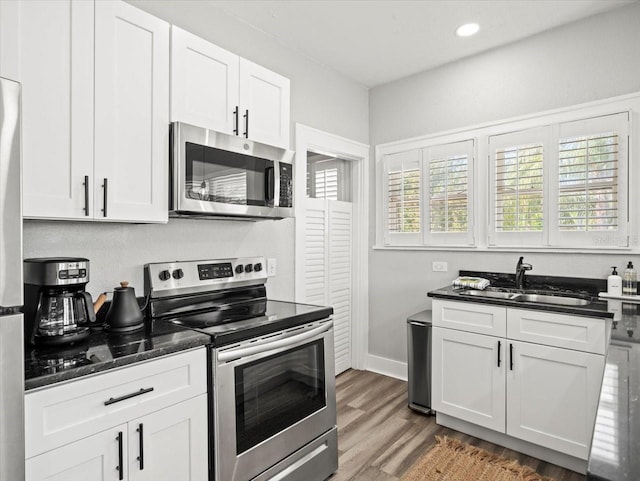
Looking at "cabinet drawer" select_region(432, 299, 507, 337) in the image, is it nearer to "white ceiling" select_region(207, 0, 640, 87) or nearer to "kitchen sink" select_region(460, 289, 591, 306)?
Answer: "kitchen sink" select_region(460, 289, 591, 306)

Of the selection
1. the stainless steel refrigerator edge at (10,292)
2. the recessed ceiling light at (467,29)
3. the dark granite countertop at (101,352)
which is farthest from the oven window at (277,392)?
the recessed ceiling light at (467,29)

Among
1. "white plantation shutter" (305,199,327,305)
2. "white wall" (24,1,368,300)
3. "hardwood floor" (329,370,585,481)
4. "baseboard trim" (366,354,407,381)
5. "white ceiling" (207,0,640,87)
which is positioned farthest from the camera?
"baseboard trim" (366,354,407,381)

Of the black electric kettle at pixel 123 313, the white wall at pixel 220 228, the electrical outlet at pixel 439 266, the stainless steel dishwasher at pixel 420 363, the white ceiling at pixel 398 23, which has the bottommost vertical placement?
the stainless steel dishwasher at pixel 420 363

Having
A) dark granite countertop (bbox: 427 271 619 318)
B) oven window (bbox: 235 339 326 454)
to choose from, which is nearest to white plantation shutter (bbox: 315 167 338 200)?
dark granite countertop (bbox: 427 271 619 318)

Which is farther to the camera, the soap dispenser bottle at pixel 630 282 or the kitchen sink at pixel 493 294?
the kitchen sink at pixel 493 294

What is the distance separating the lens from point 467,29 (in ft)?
8.83

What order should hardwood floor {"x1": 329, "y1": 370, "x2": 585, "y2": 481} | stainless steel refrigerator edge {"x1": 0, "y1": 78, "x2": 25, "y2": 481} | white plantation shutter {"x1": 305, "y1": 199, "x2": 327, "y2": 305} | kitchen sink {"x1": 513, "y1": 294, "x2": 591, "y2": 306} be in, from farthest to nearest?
white plantation shutter {"x1": 305, "y1": 199, "x2": 327, "y2": 305} < kitchen sink {"x1": 513, "y1": 294, "x2": 591, "y2": 306} < hardwood floor {"x1": 329, "y1": 370, "x2": 585, "y2": 481} < stainless steel refrigerator edge {"x1": 0, "y1": 78, "x2": 25, "y2": 481}

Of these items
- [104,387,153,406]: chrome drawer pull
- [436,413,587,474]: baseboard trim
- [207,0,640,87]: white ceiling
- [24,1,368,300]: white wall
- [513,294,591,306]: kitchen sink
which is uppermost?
[207,0,640,87]: white ceiling

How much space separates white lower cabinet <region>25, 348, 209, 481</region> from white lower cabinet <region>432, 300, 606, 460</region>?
1.72 meters

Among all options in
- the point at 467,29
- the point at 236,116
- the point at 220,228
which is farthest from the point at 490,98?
the point at 220,228

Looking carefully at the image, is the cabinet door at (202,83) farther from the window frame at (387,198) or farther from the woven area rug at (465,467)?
the woven area rug at (465,467)

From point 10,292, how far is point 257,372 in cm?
105

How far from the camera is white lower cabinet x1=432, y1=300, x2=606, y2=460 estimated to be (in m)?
2.11

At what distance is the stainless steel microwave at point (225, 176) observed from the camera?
1.83 meters
